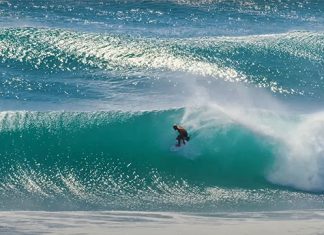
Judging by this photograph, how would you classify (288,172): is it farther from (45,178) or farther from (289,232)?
(45,178)

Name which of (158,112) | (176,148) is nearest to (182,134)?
(176,148)

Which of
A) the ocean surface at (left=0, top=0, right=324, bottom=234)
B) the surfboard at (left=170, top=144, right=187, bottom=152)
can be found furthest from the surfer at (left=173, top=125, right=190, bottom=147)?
the ocean surface at (left=0, top=0, right=324, bottom=234)

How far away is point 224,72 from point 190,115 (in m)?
4.44

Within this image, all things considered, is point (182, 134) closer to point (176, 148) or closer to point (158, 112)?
point (176, 148)

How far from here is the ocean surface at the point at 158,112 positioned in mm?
16547

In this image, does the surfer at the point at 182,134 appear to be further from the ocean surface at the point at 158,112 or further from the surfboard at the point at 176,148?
the ocean surface at the point at 158,112

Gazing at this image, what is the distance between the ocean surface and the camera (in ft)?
54.3

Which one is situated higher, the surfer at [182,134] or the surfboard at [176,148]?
the surfer at [182,134]

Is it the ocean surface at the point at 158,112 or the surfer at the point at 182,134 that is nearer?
the ocean surface at the point at 158,112

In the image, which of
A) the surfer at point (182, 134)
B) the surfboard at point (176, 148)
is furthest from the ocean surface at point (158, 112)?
the surfer at point (182, 134)

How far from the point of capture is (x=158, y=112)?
19.6m

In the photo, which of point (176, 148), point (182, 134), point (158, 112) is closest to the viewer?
point (182, 134)

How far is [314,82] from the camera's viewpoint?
23.3 meters

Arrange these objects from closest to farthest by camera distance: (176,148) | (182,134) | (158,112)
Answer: (182,134) < (176,148) < (158,112)
